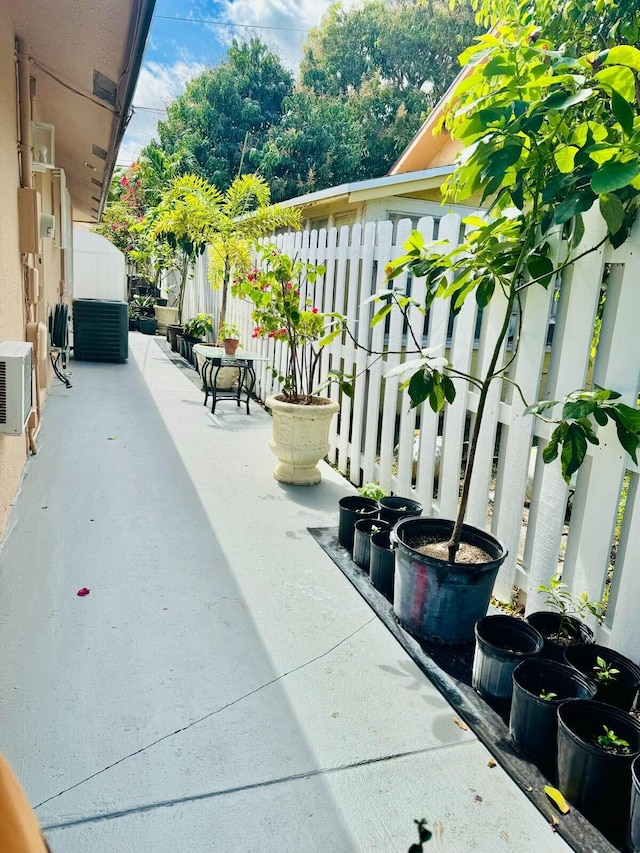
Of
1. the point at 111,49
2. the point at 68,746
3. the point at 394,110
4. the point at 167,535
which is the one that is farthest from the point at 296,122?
the point at 68,746

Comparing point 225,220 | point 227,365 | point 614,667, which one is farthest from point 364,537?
point 225,220

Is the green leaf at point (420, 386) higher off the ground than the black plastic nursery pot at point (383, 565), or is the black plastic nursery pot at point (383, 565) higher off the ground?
the green leaf at point (420, 386)

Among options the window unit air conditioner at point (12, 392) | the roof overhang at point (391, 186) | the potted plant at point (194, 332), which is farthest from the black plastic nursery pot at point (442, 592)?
the potted plant at point (194, 332)

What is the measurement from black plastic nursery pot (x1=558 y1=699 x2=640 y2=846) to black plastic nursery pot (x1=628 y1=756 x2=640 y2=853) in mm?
56

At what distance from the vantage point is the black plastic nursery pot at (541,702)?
1.87 meters

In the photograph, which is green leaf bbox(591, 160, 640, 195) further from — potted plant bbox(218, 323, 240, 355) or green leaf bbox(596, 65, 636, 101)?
potted plant bbox(218, 323, 240, 355)

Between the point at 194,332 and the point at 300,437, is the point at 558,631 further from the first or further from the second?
the point at 194,332

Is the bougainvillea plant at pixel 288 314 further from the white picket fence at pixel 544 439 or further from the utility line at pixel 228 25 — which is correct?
the utility line at pixel 228 25

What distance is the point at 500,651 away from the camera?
2.11m

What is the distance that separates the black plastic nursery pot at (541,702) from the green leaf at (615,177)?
1.53m

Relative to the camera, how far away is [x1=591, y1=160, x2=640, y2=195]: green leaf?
1.67 m

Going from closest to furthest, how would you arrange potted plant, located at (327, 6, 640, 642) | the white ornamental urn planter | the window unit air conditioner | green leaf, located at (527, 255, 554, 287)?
potted plant, located at (327, 6, 640, 642)
green leaf, located at (527, 255, 554, 287)
the window unit air conditioner
the white ornamental urn planter

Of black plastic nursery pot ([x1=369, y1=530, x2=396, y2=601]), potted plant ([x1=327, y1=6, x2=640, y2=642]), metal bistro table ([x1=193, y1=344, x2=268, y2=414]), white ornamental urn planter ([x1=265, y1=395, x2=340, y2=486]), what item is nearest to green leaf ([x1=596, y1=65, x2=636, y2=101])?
potted plant ([x1=327, y1=6, x2=640, y2=642])

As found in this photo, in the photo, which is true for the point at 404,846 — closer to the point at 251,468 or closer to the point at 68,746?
the point at 68,746
